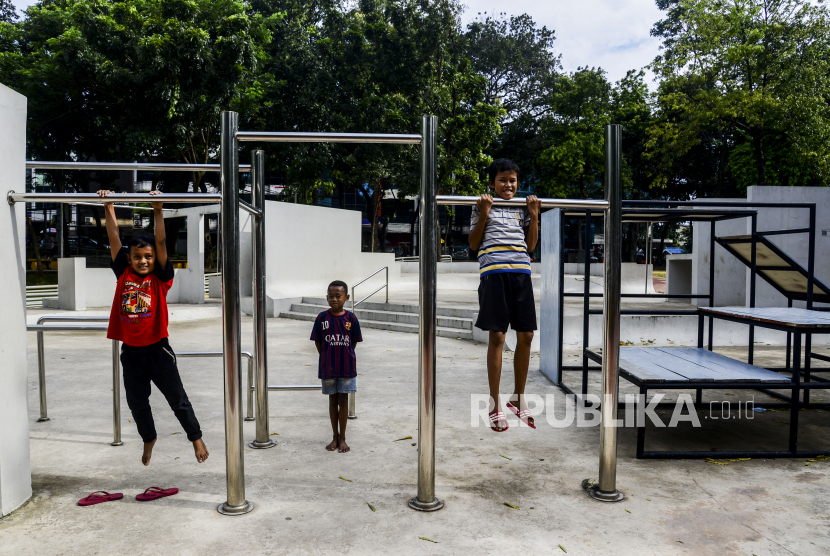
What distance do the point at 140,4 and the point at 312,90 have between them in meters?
5.47

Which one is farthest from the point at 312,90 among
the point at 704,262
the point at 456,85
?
the point at 704,262

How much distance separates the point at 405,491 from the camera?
9.55 ft

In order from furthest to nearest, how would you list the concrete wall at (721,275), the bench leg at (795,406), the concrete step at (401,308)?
the concrete wall at (721,275), the concrete step at (401,308), the bench leg at (795,406)

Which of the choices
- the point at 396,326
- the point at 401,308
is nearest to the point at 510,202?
the point at 396,326

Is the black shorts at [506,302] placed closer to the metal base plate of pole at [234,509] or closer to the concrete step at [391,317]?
the metal base plate of pole at [234,509]

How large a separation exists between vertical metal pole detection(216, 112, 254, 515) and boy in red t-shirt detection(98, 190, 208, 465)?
0.40m

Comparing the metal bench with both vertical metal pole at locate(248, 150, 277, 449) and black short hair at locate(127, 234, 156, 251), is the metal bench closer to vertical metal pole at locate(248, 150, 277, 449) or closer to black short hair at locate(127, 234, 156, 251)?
vertical metal pole at locate(248, 150, 277, 449)

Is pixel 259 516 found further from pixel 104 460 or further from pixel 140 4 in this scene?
pixel 140 4

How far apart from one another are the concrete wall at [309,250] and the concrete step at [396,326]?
A: 78 centimetres

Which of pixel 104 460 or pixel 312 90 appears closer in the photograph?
pixel 104 460

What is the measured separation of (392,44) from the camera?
19719 millimetres

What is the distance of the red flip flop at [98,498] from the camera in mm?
2735

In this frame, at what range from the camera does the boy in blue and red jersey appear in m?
3.56

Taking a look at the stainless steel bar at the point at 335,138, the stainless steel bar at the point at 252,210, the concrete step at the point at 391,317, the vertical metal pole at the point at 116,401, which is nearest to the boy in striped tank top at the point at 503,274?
the stainless steel bar at the point at 335,138
